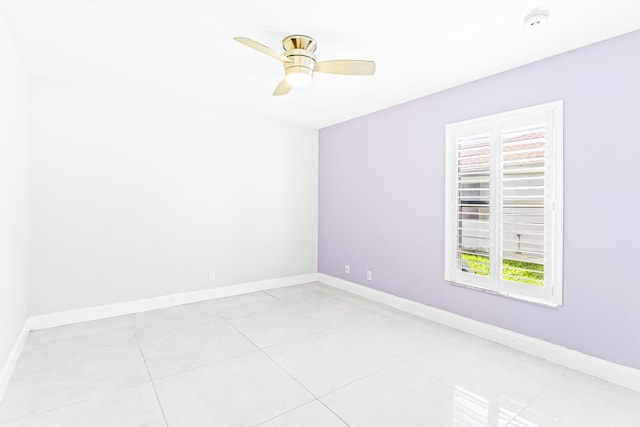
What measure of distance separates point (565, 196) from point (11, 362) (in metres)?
4.56

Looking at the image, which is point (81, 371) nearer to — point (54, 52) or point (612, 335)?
point (54, 52)

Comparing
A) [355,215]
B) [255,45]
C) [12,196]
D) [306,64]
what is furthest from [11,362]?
[355,215]

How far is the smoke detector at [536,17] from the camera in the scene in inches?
81.7

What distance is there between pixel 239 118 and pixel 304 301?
2761 mm

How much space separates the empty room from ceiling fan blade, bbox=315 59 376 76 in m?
0.01

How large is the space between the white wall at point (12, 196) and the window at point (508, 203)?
3.85 metres

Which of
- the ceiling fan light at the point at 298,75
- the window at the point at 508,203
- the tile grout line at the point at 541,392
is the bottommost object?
the tile grout line at the point at 541,392

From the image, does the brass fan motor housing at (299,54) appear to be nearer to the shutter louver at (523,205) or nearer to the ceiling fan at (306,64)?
the ceiling fan at (306,64)

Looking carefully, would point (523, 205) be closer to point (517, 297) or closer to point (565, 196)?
point (565, 196)

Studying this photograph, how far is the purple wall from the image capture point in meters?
2.30

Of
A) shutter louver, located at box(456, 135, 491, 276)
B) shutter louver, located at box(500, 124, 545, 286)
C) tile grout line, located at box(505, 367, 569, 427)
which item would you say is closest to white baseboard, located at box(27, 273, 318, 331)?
shutter louver, located at box(456, 135, 491, 276)

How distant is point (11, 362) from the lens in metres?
2.39

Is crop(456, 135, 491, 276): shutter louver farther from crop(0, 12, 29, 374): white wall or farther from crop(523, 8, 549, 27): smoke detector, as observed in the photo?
crop(0, 12, 29, 374): white wall

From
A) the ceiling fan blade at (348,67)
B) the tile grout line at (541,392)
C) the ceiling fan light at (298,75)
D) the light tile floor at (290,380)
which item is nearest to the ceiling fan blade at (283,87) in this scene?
the ceiling fan light at (298,75)
